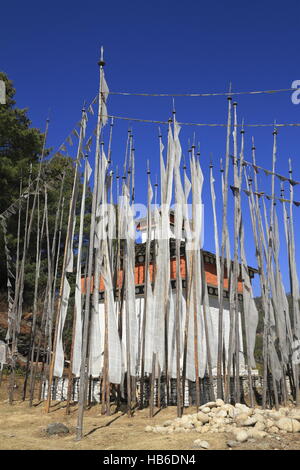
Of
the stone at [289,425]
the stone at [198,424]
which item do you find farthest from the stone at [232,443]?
the stone at [289,425]

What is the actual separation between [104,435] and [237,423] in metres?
1.69

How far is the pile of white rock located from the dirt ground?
4.5 inches

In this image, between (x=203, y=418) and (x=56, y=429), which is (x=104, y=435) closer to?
(x=56, y=429)

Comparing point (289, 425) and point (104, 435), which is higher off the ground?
point (289, 425)

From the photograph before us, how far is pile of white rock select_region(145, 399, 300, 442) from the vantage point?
451cm

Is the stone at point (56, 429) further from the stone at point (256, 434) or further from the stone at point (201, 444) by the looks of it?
the stone at point (256, 434)

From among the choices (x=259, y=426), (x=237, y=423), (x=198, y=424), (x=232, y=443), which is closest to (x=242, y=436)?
(x=232, y=443)

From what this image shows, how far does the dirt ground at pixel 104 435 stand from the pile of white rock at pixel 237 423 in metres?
0.11

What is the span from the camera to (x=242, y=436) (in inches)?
167

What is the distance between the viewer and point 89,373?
6.74 meters

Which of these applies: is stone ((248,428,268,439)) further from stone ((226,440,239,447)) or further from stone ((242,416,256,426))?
stone ((226,440,239,447))

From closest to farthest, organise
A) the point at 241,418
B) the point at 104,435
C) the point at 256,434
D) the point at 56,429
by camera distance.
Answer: the point at 256,434 → the point at 241,418 → the point at 104,435 → the point at 56,429

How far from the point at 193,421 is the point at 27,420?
302cm
